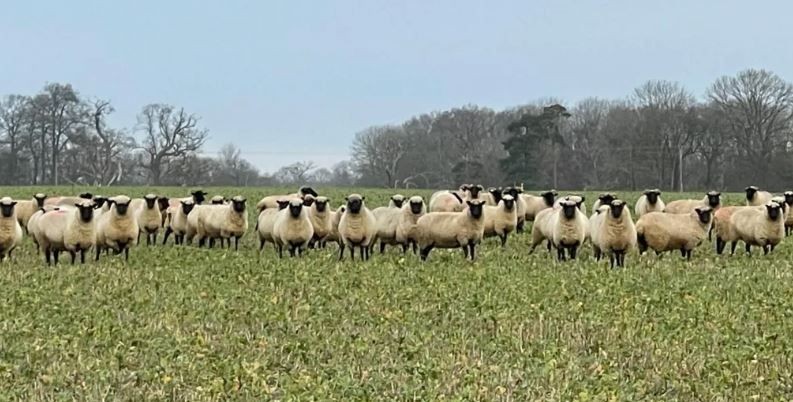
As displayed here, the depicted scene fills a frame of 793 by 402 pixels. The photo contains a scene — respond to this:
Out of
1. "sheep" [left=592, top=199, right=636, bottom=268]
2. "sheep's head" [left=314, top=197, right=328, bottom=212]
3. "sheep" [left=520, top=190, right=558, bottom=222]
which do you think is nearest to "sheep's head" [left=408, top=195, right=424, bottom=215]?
"sheep's head" [left=314, top=197, right=328, bottom=212]

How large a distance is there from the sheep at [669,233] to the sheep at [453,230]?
311cm

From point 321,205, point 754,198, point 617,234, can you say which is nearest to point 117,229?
point 321,205

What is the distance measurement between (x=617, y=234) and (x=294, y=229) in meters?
6.46

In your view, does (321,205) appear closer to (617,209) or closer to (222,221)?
(222,221)

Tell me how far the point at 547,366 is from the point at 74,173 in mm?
87926

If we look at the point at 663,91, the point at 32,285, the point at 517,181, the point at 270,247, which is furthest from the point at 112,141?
the point at 32,285

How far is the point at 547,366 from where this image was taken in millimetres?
7371

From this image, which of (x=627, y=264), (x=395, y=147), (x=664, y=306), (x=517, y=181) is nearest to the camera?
(x=664, y=306)

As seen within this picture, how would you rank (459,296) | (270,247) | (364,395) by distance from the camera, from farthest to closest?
(270,247), (459,296), (364,395)

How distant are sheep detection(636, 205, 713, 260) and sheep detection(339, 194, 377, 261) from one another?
5324 millimetres

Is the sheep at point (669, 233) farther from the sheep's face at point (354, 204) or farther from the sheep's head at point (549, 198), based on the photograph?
the sheep's head at point (549, 198)

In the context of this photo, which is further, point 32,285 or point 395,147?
point 395,147

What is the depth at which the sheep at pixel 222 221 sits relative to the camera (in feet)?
66.4

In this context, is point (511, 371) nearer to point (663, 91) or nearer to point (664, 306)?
point (664, 306)
